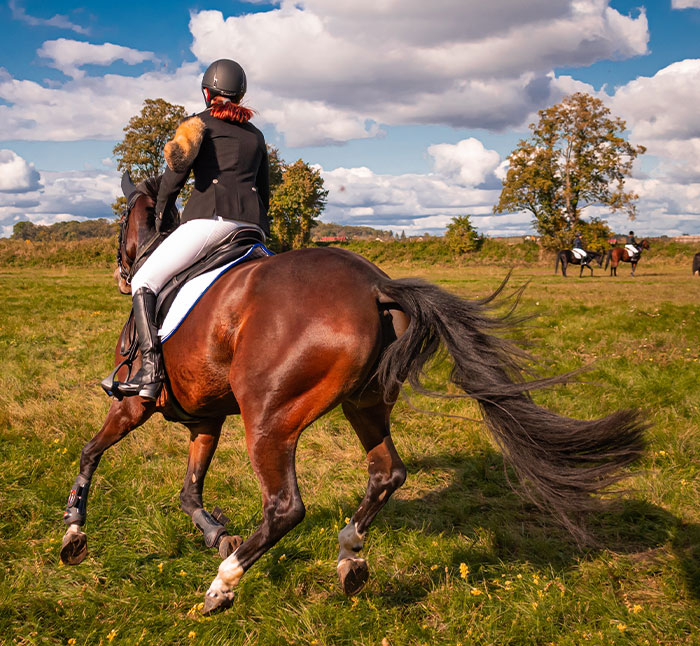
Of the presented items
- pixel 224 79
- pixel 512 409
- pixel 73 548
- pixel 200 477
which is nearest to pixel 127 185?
pixel 224 79

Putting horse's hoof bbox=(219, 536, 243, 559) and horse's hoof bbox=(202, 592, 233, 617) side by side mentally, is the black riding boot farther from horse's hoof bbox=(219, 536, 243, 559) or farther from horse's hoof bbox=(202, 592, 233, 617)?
horse's hoof bbox=(202, 592, 233, 617)

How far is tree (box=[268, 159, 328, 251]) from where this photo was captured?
2157 inches

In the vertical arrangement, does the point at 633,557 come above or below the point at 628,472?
below

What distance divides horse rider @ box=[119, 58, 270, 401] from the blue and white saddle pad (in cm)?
12

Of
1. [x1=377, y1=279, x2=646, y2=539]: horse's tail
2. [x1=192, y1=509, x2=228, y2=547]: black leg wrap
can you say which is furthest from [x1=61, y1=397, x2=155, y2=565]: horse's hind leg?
[x1=377, y1=279, x2=646, y2=539]: horse's tail

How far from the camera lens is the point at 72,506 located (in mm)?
3783

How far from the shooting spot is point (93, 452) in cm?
388

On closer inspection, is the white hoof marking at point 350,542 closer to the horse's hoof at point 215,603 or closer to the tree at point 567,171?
the horse's hoof at point 215,603

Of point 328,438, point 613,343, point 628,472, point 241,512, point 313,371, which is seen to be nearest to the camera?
point 313,371

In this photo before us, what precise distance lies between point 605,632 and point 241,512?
267 cm

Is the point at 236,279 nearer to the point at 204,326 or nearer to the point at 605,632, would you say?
the point at 204,326

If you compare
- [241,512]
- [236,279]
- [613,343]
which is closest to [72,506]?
[241,512]

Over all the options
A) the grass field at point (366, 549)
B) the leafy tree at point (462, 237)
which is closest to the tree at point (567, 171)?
the leafy tree at point (462, 237)

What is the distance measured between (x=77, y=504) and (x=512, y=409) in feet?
9.67
